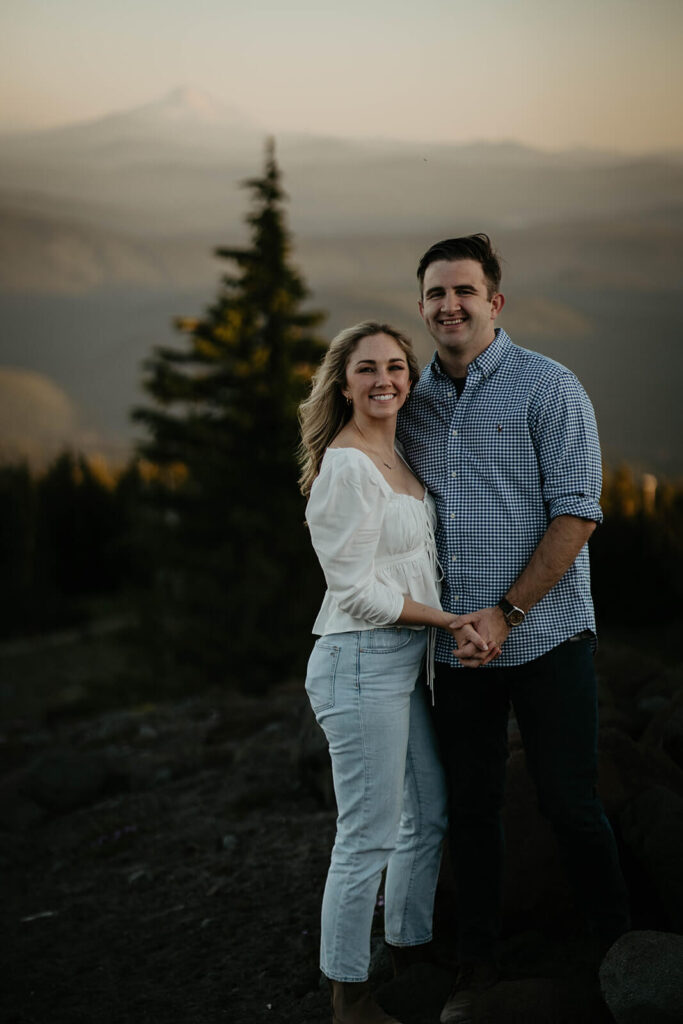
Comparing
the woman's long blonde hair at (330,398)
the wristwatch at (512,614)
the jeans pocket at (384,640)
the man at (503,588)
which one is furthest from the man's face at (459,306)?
the jeans pocket at (384,640)

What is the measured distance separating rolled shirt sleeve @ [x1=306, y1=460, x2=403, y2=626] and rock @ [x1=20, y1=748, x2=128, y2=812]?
5496mm

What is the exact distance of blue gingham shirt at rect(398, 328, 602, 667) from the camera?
354 centimetres

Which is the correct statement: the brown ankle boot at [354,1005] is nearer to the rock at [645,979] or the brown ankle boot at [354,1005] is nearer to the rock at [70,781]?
the rock at [645,979]

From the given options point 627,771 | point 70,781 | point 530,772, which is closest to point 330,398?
point 530,772

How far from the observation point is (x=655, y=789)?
14.0ft

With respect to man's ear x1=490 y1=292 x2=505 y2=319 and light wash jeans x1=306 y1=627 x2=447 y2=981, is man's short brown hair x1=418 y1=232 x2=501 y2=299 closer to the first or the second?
man's ear x1=490 y1=292 x2=505 y2=319

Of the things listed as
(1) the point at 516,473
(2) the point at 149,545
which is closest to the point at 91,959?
(1) the point at 516,473

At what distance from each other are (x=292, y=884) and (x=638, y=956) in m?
2.61

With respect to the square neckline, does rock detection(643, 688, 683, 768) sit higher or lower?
lower

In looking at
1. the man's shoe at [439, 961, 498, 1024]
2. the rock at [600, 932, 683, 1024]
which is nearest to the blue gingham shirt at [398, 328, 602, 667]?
the rock at [600, 932, 683, 1024]

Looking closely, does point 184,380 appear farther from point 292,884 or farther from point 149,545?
point 292,884

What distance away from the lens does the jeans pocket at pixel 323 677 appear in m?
3.47

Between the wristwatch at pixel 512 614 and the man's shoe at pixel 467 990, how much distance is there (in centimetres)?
123

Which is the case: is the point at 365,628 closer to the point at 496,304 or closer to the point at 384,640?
the point at 384,640
